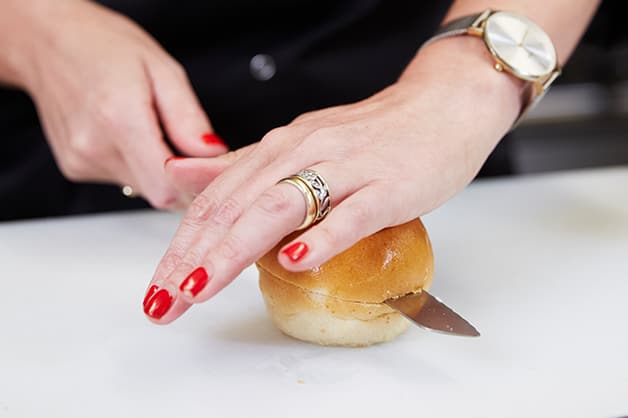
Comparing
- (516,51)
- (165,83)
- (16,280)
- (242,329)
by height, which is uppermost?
(516,51)

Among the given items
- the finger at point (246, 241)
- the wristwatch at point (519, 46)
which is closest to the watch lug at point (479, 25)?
the wristwatch at point (519, 46)

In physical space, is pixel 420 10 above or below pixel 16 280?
above

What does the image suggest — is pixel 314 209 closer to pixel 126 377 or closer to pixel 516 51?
pixel 126 377

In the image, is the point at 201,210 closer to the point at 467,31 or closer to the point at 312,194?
the point at 312,194

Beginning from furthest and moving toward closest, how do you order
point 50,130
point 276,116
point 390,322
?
point 276,116, point 50,130, point 390,322

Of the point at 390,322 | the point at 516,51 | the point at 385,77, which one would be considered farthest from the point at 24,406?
the point at 385,77

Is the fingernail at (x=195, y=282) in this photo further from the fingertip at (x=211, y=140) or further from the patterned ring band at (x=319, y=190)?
the fingertip at (x=211, y=140)

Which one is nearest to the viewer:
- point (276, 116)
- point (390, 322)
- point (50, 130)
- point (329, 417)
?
point (329, 417)

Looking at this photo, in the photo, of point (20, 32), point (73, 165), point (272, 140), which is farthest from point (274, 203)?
point (20, 32)
